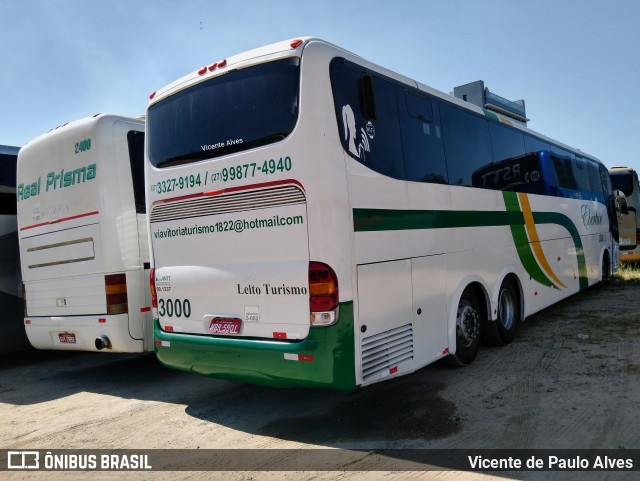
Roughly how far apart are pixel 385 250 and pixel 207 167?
1868mm

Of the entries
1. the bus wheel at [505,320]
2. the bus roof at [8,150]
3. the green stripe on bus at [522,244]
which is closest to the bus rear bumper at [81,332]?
the bus roof at [8,150]

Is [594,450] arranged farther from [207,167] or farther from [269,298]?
[207,167]

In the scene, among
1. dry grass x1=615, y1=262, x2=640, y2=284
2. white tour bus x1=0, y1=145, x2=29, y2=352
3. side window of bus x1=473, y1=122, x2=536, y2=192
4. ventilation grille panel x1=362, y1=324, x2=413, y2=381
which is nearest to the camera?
ventilation grille panel x1=362, y1=324, x2=413, y2=381

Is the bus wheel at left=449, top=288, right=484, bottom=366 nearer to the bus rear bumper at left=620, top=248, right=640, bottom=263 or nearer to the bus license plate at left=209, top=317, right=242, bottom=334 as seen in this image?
the bus license plate at left=209, top=317, right=242, bottom=334

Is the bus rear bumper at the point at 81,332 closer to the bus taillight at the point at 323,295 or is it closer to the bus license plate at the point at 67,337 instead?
the bus license plate at the point at 67,337

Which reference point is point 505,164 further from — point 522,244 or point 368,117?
point 368,117

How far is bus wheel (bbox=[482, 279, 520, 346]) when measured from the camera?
698cm

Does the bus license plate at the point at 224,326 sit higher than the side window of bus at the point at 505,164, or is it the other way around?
the side window of bus at the point at 505,164

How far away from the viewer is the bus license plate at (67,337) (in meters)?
6.55

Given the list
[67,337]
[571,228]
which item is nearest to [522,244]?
[571,228]

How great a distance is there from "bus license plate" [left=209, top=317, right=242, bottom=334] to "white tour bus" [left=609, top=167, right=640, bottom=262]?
1478cm

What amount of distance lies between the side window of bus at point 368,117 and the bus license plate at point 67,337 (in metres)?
4.47

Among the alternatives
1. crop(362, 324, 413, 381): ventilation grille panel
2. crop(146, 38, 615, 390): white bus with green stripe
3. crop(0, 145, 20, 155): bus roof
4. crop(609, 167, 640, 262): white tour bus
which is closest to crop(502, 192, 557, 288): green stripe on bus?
crop(146, 38, 615, 390): white bus with green stripe

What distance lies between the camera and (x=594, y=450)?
12.8 ft
